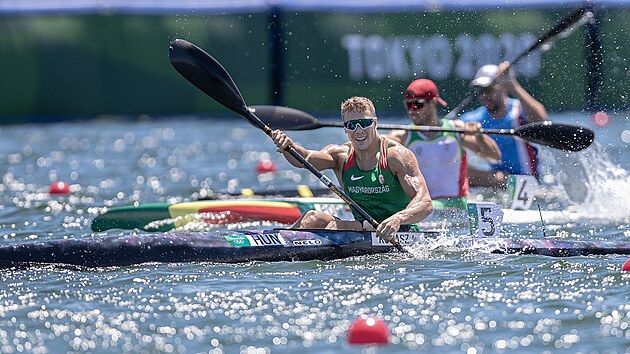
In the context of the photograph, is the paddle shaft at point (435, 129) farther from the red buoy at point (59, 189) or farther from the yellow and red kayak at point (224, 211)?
the red buoy at point (59, 189)

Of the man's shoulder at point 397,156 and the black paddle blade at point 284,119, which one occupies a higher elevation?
the black paddle blade at point 284,119

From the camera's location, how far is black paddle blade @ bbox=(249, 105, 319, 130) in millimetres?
11031

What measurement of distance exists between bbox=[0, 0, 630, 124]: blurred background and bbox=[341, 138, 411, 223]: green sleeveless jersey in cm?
1529

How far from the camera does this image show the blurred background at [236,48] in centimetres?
2495

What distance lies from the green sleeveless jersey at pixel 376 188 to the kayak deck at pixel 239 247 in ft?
1.06

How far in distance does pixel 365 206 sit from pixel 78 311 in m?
2.85

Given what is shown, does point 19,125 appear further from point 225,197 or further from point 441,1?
point 225,197

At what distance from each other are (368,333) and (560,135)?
4846 mm

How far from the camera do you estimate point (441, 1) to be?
23641mm

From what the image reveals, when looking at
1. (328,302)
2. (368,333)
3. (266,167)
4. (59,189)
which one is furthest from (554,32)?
(368,333)

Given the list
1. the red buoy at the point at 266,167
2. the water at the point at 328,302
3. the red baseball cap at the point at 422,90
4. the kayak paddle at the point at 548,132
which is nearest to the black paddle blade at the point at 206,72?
the kayak paddle at the point at 548,132

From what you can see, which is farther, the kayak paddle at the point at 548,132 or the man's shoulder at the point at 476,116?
the man's shoulder at the point at 476,116

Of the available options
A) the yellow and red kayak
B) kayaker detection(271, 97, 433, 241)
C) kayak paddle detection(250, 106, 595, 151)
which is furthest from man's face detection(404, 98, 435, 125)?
kayaker detection(271, 97, 433, 241)

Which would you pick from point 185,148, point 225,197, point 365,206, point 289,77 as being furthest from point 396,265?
point 289,77
